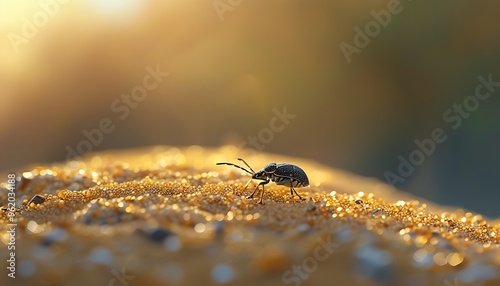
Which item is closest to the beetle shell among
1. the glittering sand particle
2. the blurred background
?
the glittering sand particle

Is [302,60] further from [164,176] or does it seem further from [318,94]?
[164,176]

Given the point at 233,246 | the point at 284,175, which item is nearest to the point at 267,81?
the point at 284,175

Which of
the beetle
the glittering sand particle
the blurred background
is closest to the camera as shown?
the glittering sand particle

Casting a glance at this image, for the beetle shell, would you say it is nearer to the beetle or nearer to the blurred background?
the beetle

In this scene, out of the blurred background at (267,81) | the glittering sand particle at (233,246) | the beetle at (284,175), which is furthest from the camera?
the blurred background at (267,81)

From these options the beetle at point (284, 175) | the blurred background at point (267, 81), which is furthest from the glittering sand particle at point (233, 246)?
the blurred background at point (267, 81)

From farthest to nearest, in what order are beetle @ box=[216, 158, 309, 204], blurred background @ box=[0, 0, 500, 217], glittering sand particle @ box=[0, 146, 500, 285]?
blurred background @ box=[0, 0, 500, 217] < beetle @ box=[216, 158, 309, 204] < glittering sand particle @ box=[0, 146, 500, 285]

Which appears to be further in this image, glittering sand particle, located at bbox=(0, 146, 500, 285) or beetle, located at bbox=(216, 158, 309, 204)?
beetle, located at bbox=(216, 158, 309, 204)

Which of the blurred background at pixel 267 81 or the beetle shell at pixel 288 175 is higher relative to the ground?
the blurred background at pixel 267 81

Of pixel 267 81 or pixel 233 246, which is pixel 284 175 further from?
pixel 267 81

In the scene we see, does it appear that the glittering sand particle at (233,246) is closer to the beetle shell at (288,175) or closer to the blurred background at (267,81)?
the beetle shell at (288,175)
